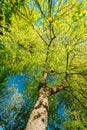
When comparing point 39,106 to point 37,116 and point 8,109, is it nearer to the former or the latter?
point 37,116

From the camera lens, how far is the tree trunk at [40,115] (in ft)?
27.0

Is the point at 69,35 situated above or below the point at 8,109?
above

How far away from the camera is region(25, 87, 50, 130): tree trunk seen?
822cm

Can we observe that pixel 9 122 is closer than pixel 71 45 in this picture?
No

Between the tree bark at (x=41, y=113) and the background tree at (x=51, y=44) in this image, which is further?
the background tree at (x=51, y=44)

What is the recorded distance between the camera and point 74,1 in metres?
9.73

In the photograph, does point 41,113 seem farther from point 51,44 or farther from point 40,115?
point 51,44

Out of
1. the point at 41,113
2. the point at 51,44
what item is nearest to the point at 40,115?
the point at 41,113

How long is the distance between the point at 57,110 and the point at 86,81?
9.25 m

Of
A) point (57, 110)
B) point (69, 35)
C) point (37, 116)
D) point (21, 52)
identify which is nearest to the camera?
point (37, 116)

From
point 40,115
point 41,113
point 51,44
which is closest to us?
point 40,115

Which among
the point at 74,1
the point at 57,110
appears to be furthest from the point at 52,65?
the point at 57,110

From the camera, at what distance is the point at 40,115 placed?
8.57 metres

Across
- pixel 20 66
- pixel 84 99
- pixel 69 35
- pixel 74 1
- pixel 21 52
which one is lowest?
pixel 84 99
